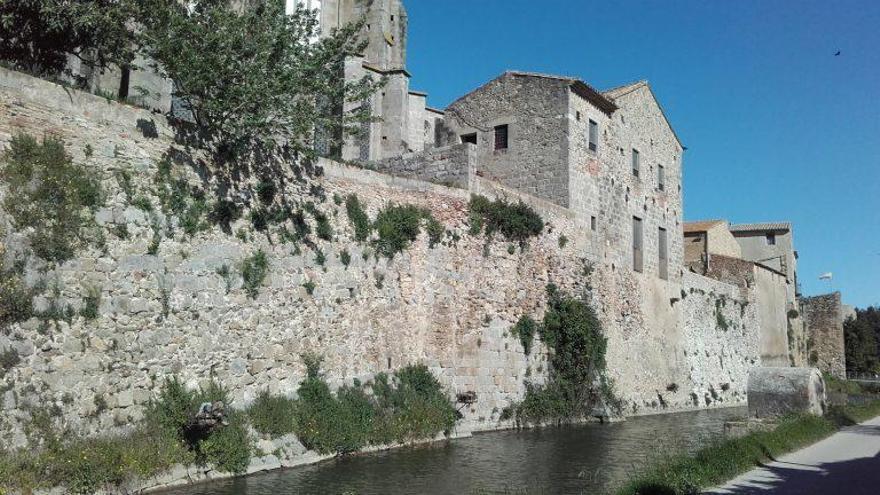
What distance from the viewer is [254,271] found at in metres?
16.5

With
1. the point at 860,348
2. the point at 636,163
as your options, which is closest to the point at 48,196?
the point at 636,163

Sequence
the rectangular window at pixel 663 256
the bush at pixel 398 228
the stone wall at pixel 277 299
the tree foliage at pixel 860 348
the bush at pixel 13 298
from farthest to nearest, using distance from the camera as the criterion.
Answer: the tree foliage at pixel 860 348 < the rectangular window at pixel 663 256 < the bush at pixel 398 228 < the stone wall at pixel 277 299 < the bush at pixel 13 298

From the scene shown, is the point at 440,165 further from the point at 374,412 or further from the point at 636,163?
the point at 636,163

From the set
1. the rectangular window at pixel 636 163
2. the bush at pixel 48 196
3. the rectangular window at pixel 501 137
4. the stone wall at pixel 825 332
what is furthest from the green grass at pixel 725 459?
the stone wall at pixel 825 332

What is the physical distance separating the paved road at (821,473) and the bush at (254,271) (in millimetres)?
10314

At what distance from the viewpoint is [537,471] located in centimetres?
1606

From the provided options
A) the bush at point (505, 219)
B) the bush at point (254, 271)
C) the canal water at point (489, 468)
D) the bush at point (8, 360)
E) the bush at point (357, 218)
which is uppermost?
the bush at point (505, 219)

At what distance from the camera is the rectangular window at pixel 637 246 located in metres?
31.5

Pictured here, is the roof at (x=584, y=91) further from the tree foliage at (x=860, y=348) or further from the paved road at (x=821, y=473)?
the tree foliage at (x=860, y=348)

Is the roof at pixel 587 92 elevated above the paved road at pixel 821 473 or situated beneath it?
elevated above

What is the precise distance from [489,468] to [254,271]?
6.92m

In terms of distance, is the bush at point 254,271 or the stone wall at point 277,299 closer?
the stone wall at point 277,299

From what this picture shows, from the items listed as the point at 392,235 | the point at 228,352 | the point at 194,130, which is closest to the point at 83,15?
the point at 194,130

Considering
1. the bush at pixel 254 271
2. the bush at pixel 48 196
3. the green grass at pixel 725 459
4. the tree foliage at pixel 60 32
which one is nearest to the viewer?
the green grass at pixel 725 459
